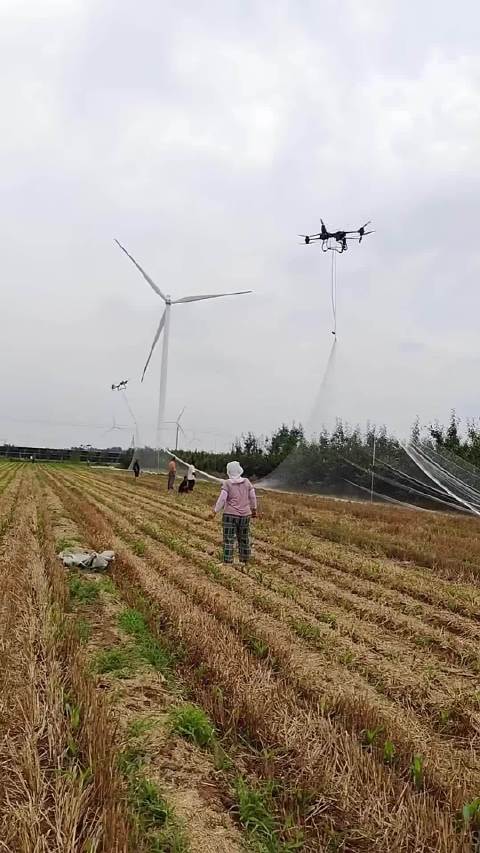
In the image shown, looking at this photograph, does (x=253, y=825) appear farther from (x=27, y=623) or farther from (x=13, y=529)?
(x=13, y=529)

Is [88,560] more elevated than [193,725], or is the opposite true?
[88,560]

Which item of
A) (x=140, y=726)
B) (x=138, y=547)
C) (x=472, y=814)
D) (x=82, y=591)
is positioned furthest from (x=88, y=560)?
(x=472, y=814)

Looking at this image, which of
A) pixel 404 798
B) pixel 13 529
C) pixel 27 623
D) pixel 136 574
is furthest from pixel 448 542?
pixel 404 798

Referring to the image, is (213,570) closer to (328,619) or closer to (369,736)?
(328,619)

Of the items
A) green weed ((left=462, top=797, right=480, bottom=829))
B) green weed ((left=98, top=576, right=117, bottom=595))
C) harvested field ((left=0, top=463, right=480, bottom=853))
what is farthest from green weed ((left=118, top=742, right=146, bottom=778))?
green weed ((left=98, top=576, right=117, bottom=595))

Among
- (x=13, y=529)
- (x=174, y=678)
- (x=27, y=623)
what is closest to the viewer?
(x=174, y=678)

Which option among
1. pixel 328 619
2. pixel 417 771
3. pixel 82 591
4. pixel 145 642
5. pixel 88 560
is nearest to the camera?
pixel 417 771
